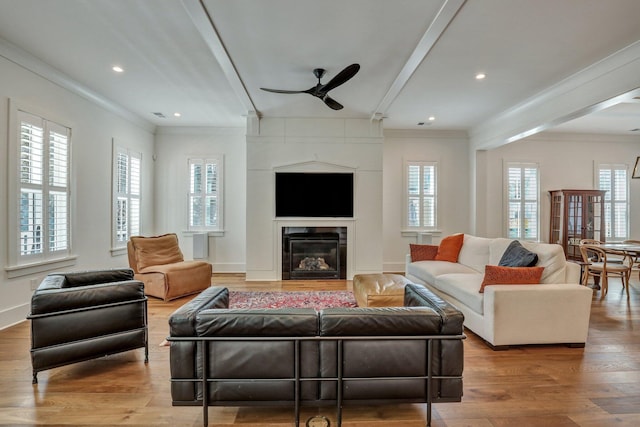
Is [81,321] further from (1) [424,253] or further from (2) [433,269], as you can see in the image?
(1) [424,253]

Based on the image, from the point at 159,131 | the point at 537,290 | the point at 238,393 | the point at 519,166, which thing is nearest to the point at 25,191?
the point at 159,131

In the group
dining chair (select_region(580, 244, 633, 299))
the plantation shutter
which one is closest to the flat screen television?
the plantation shutter

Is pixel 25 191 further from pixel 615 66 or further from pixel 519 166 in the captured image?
pixel 519 166

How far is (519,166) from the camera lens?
6773 millimetres

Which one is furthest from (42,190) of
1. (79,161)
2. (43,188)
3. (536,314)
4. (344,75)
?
(536,314)

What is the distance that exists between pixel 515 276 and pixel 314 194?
11.9 ft

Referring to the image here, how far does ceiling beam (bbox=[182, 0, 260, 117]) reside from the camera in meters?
2.65

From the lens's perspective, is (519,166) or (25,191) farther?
(519,166)

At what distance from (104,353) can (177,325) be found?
4.24ft

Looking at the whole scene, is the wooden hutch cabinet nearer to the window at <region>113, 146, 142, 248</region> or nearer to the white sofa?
the white sofa

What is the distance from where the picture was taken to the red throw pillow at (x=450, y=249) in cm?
487

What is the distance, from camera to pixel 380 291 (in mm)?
3359

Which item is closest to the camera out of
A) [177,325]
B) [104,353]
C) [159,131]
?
[177,325]

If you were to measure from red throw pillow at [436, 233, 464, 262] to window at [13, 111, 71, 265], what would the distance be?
5437 mm
